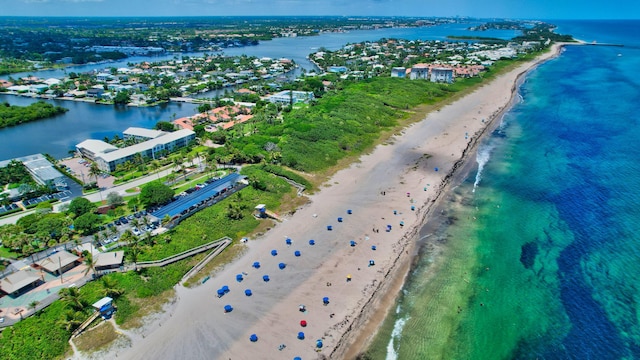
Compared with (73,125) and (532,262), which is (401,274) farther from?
(73,125)

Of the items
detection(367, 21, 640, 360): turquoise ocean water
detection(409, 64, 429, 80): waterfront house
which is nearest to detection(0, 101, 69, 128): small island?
detection(367, 21, 640, 360): turquoise ocean water

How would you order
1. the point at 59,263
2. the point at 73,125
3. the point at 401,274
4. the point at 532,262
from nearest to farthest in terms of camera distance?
the point at 59,263 → the point at 401,274 → the point at 532,262 → the point at 73,125

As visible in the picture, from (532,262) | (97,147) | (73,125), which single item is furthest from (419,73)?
(73,125)

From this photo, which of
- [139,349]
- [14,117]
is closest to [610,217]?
[139,349]

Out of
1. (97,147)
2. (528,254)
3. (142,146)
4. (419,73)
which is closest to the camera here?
(528,254)

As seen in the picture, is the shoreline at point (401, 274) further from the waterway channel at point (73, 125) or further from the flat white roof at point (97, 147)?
the waterway channel at point (73, 125)

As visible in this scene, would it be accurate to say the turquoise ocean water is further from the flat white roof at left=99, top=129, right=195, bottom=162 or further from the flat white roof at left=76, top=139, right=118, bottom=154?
the flat white roof at left=76, top=139, right=118, bottom=154

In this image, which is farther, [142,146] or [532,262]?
[142,146]
